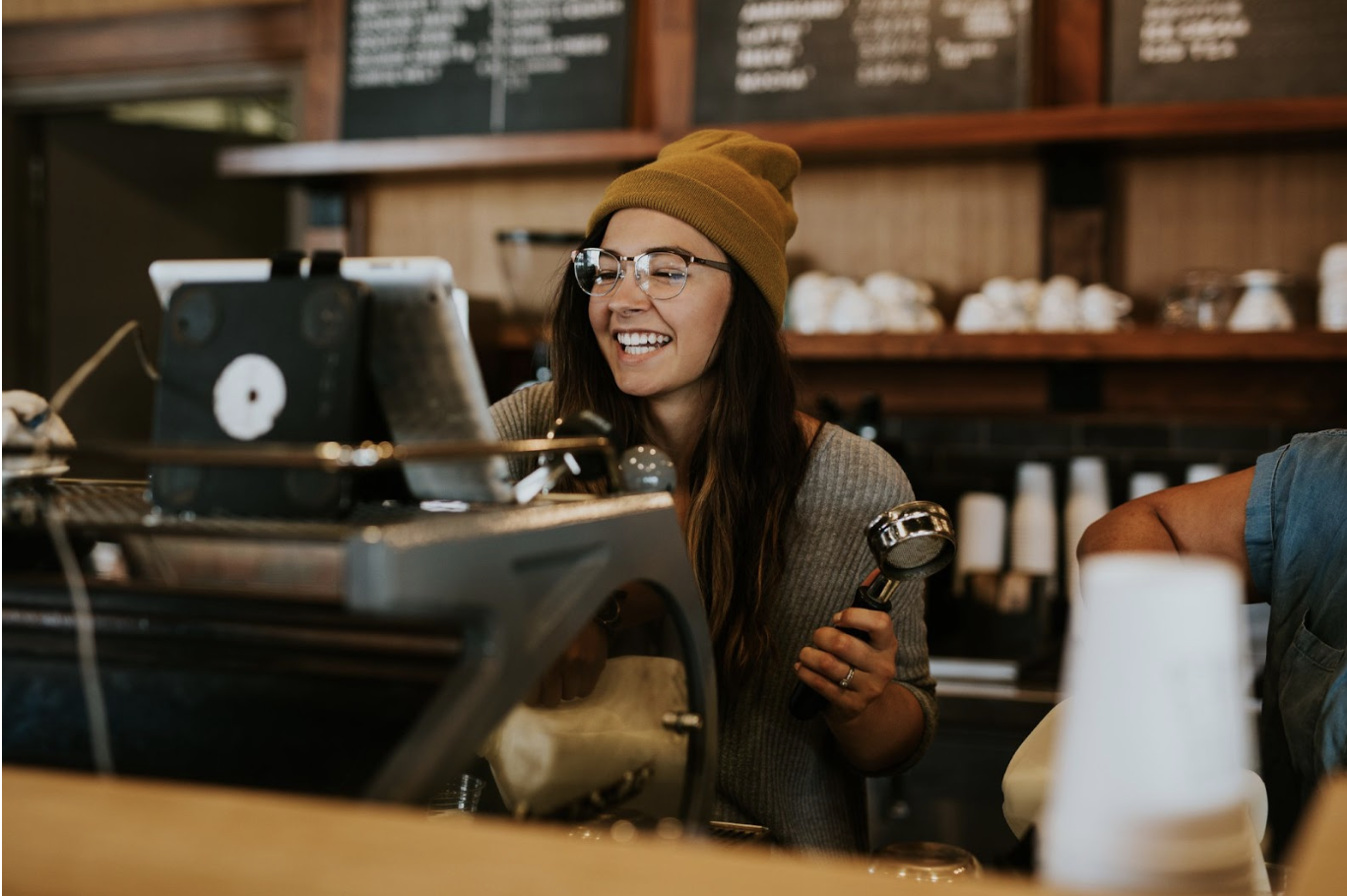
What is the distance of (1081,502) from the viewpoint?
8.93 feet

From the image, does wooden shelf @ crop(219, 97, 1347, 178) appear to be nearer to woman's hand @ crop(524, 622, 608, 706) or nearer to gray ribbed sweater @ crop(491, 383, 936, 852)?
gray ribbed sweater @ crop(491, 383, 936, 852)

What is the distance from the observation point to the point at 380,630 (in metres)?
0.82

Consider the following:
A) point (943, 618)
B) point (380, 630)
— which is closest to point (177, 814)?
point (380, 630)

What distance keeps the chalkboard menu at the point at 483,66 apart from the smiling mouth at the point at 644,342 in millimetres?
1621

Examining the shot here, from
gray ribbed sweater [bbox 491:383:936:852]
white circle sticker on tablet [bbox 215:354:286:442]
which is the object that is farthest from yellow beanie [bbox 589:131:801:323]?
white circle sticker on tablet [bbox 215:354:286:442]

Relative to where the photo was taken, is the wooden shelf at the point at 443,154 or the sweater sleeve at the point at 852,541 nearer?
the sweater sleeve at the point at 852,541

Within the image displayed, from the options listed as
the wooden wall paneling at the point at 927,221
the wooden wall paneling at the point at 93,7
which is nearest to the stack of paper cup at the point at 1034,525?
the wooden wall paneling at the point at 927,221

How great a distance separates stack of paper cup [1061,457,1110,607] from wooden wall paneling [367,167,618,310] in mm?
1332

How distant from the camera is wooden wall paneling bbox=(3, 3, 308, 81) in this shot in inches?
136

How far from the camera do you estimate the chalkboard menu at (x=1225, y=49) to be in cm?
263

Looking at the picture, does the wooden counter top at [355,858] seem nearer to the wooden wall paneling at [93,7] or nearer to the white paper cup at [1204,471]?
the white paper cup at [1204,471]

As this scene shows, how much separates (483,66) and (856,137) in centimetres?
101

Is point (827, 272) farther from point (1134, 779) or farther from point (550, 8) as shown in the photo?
point (1134, 779)

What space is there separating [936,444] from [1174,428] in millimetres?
522
